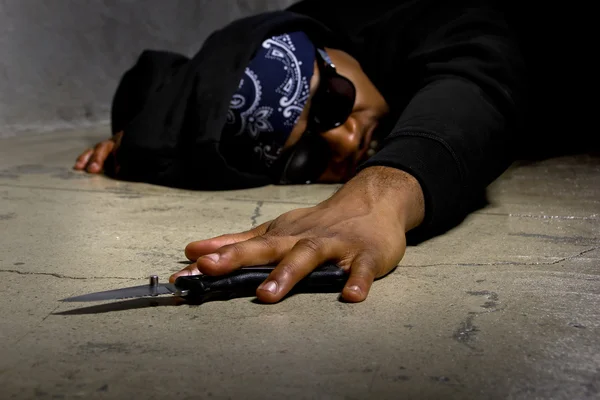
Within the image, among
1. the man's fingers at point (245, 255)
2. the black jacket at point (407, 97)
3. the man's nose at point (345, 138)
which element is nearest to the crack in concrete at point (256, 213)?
the black jacket at point (407, 97)

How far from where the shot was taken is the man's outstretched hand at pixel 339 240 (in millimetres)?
1159

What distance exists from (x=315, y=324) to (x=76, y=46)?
280 cm

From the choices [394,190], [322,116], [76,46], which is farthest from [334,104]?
[76,46]

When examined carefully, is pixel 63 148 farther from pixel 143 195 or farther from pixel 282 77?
pixel 282 77

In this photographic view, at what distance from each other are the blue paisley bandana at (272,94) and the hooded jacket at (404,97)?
0.04 metres

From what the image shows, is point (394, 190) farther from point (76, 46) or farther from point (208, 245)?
point (76, 46)

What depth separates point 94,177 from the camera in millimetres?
2385

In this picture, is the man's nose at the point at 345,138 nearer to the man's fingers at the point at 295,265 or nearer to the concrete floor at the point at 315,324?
the concrete floor at the point at 315,324

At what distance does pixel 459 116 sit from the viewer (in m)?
1.64

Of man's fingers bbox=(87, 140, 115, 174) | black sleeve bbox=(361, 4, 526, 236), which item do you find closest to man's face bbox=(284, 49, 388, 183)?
black sleeve bbox=(361, 4, 526, 236)

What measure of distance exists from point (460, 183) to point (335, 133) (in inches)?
25.1

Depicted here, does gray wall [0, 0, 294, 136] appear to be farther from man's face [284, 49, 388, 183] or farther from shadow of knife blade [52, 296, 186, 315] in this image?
shadow of knife blade [52, 296, 186, 315]

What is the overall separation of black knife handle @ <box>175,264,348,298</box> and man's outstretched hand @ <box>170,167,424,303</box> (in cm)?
1

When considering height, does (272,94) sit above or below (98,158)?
above
